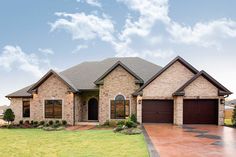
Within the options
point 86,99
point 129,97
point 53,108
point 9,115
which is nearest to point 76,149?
point 129,97

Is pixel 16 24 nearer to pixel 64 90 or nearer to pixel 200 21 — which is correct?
pixel 64 90

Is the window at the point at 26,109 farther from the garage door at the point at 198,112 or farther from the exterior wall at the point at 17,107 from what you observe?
the garage door at the point at 198,112

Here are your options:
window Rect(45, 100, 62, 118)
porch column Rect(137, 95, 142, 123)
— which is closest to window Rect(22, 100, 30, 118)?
window Rect(45, 100, 62, 118)

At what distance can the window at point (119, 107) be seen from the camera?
25.1 meters

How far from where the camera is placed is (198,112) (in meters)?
23.7

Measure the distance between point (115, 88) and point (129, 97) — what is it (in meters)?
1.66

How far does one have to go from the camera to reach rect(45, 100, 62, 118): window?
2570 cm

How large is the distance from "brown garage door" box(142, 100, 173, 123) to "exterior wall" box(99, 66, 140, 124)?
126 centimetres

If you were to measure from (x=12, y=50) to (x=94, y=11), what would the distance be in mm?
11658

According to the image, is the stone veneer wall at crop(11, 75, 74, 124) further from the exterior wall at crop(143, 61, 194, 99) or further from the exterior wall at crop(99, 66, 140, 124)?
the exterior wall at crop(143, 61, 194, 99)

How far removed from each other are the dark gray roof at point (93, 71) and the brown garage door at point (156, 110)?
10.2ft

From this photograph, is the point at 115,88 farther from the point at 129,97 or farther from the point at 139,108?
the point at 139,108

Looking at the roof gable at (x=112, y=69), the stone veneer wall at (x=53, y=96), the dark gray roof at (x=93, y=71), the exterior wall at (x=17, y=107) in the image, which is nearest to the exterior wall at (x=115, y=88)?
the roof gable at (x=112, y=69)

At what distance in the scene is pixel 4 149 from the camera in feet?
43.9
